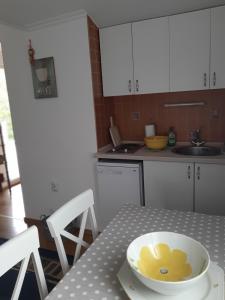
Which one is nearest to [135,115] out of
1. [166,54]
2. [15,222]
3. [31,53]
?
[166,54]

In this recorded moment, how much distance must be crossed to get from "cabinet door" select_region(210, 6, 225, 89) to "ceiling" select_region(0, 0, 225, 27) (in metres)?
0.09

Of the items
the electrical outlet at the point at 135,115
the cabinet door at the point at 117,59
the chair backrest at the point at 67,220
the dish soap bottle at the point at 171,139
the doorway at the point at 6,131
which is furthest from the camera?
the doorway at the point at 6,131

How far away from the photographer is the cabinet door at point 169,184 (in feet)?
7.02

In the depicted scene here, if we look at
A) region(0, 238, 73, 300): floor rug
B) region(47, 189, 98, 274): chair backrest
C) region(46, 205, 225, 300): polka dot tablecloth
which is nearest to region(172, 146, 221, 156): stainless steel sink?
region(46, 205, 225, 300): polka dot tablecloth

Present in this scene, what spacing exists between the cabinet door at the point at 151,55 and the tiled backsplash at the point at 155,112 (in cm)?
32

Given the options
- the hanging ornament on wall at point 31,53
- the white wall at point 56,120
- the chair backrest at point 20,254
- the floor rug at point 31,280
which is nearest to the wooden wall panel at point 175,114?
the white wall at point 56,120

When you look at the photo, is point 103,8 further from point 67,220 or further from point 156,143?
point 67,220

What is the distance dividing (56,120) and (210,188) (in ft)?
5.25

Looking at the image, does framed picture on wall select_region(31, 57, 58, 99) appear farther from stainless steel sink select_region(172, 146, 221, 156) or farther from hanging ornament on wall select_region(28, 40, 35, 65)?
stainless steel sink select_region(172, 146, 221, 156)

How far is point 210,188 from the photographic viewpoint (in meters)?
2.07

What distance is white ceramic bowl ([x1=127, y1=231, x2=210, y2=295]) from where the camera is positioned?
2.93 ft

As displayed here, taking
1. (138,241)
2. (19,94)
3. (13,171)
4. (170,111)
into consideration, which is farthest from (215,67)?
(13,171)

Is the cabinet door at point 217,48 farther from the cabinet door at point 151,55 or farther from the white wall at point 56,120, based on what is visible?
the white wall at point 56,120

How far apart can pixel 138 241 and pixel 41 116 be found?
6.54ft
